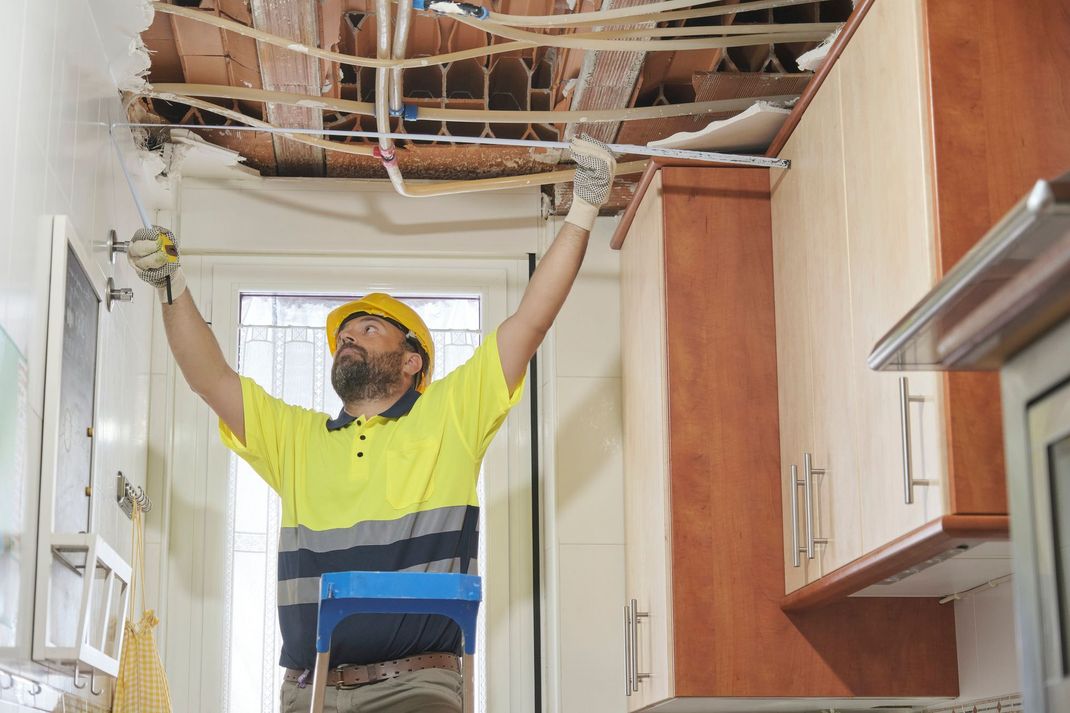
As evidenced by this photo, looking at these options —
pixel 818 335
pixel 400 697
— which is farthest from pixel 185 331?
pixel 818 335

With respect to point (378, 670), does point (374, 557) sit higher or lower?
higher

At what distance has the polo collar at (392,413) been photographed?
3.06 meters

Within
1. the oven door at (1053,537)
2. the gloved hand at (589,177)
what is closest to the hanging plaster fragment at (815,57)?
the gloved hand at (589,177)

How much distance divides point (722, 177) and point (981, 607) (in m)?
1.10

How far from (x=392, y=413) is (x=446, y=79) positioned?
0.89 m

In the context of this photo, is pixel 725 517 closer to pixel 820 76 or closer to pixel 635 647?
pixel 635 647

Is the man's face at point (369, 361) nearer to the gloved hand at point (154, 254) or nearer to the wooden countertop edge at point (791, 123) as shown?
the gloved hand at point (154, 254)

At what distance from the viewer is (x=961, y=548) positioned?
2109mm

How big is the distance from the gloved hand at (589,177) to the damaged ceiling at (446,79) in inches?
8.6

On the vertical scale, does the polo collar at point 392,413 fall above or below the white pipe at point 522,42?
below

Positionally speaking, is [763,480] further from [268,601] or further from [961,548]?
[268,601]

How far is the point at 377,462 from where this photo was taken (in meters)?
2.95

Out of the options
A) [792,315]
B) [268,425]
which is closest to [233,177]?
[268,425]

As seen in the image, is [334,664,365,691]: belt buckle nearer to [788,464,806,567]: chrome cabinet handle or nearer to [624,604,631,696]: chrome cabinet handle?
[624,604,631,696]: chrome cabinet handle
